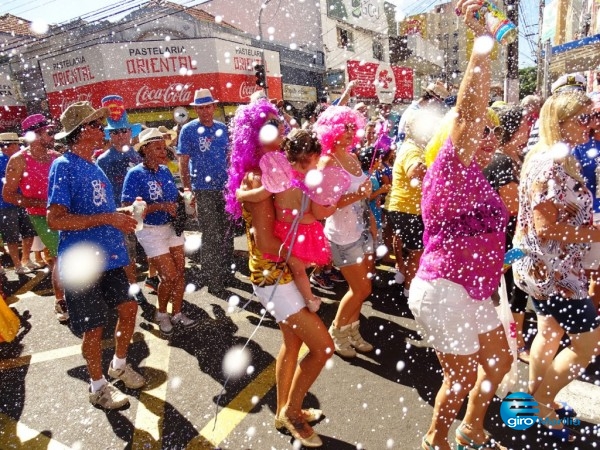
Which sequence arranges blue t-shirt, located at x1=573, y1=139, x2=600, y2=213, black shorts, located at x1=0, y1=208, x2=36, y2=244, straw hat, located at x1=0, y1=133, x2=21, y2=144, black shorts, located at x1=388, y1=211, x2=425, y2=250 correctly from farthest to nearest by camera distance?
black shorts, located at x1=0, y1=208, x2=36, y2=244 → straw hat, located at x1=0, y1=133, x2=21, y2=144 → black shorts, located at x1=388, y1=211, x2=425, y2=250 → blue t-shirt, located at x1=573, y1=139, x2=600, y2=213

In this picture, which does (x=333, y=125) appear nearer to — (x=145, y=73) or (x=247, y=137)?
(x=247, y=137)

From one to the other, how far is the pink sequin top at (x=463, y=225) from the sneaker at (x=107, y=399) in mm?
2266

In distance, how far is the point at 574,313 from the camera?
223 cm

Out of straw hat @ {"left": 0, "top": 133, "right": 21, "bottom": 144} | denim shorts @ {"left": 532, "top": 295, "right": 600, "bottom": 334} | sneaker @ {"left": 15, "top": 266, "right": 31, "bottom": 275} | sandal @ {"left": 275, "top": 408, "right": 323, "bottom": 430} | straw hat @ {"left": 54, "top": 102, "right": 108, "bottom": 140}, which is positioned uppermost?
straw hat @ {"left": 0, "top": 133, "right": 21, "bottom": 144}

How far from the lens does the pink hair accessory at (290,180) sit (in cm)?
211

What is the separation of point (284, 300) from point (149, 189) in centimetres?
208

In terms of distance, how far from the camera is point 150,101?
18.3 m

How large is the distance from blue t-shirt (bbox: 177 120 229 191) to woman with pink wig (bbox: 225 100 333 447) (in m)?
2.25

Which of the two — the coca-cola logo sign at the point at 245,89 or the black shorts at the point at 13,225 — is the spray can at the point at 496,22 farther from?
the coca-cola logo sign at the point at 245,89

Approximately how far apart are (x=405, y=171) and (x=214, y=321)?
2333mm

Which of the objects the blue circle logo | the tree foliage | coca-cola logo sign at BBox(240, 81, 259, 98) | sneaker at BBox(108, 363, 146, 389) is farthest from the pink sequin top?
the tree foliage

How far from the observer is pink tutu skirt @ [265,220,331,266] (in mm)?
2244

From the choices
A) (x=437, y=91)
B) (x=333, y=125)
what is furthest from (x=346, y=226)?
(x=437, y=91)

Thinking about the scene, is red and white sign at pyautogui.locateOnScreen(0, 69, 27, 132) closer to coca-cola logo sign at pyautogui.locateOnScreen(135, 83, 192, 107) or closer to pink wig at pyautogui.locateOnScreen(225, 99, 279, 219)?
coca-cola logo sign at pyautogui.locateOnScreen(135, 83, 192, 107)
